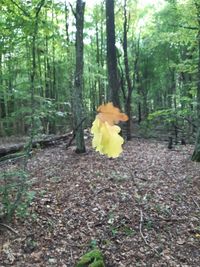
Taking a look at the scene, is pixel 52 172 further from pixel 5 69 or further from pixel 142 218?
pixel 5 69

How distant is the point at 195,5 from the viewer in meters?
8.84

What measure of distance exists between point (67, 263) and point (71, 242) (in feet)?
1.31

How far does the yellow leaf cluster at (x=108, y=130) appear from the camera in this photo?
559 mm

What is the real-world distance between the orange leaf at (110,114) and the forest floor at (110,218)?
375cm

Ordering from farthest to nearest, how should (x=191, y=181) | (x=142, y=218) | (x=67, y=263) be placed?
(x=191, y=181) → (x=142, y=218) → (x=67, y=263)

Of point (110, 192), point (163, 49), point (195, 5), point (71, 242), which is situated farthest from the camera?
point (163, 49)

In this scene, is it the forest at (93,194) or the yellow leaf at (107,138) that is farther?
the forest at (93,194)

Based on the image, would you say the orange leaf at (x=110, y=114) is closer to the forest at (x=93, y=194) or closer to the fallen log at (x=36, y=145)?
the forest at (x=93, y=194)

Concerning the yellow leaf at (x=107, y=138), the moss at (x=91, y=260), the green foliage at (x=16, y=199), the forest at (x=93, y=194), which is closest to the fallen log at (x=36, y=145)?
the forest at (x=93, y=194)

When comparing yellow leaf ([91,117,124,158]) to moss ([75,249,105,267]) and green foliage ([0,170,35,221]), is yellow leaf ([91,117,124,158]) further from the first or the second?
green foliage ([0,170,35,221])

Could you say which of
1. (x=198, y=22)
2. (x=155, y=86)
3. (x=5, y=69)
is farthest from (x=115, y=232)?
(x=155, y=86)

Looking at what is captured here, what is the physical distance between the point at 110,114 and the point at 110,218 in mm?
4544

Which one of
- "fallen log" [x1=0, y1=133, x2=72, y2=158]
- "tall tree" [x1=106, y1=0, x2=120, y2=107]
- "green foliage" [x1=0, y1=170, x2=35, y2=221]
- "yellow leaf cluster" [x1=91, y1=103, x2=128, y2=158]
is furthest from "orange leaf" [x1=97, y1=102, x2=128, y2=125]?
"tall tree" [x1=106, y1=0, x2=120, y2=107]

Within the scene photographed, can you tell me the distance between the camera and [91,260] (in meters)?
3.85
